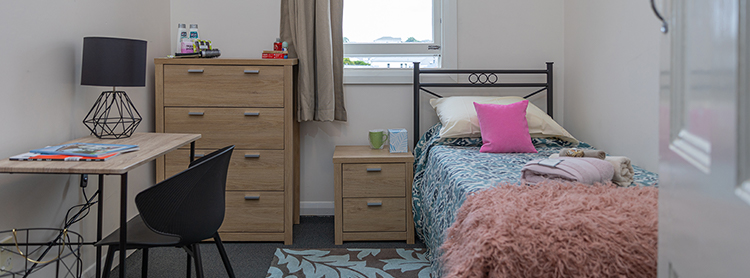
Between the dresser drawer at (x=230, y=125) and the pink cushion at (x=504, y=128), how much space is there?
1085mm

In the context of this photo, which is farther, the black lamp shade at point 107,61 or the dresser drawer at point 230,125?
the dresser drawer at point 230,125

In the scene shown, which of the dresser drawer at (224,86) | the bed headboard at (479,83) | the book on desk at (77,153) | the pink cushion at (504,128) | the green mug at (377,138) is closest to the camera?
the book on desk at (77,153)

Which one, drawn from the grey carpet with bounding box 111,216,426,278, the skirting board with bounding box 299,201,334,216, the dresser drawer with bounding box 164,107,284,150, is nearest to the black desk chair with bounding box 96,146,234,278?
the grey carpet with bounding box 111,216,426,278

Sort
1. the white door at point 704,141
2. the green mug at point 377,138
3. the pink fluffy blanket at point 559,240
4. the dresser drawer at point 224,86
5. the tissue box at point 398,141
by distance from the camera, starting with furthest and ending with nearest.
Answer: the green mug at point 377,138, the tissue box at point 398,141, the dresser drawer at point 224,86, the pink fluffy blanket at point 559,240, the white door at point 704,141

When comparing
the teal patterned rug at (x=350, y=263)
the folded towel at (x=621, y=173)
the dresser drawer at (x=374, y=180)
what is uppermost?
the folded towel at (x=621, y=173)

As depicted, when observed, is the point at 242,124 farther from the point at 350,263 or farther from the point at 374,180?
the point at 350,263

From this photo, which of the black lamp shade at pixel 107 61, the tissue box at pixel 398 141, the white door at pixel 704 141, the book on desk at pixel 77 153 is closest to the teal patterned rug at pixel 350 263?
the tissue box at pixel 398 141

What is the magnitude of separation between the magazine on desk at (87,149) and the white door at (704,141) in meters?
1.50

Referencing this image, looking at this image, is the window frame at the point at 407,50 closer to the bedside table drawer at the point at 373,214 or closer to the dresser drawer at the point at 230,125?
the dresser drawer at the point at 230,125

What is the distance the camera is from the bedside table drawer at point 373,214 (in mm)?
2475

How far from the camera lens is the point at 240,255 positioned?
7.57 ft

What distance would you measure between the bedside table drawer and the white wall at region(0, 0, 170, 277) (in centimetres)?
117

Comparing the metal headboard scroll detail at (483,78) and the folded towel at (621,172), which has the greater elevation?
the metal headboard scroll detail at (483,78)

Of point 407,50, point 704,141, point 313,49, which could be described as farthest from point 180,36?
point 704,141
